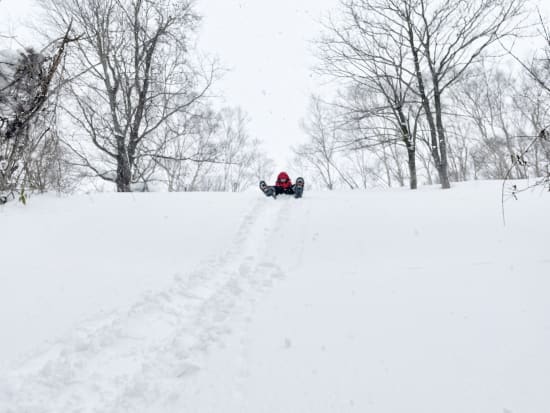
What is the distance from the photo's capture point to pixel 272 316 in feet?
10.1

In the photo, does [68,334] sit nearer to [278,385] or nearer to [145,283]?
[145,283]

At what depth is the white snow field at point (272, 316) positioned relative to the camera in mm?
2010

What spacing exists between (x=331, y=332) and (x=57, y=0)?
16.2m

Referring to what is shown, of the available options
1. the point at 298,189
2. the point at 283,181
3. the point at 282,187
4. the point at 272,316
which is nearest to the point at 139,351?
the point at 272,316

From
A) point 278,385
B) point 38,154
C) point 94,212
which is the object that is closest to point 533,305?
point 278,385

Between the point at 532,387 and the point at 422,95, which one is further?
the point at 422,95

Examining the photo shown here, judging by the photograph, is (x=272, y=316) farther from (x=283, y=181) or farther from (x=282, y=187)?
(x=283, y=181)

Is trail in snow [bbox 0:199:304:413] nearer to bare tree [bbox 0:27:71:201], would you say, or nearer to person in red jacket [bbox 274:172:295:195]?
bare tree [bbox 0:27:71:201]

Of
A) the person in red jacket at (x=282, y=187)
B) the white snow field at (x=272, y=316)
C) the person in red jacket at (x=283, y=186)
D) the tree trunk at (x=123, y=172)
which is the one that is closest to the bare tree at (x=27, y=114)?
the white snow field at (x=272, y=316)

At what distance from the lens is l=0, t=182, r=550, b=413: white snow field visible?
2.01 m

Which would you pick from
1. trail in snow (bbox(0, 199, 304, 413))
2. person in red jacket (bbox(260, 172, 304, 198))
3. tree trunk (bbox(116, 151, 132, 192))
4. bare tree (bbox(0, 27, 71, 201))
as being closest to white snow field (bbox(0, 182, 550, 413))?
trail in snow (bbox(0, 199, 304, 413))

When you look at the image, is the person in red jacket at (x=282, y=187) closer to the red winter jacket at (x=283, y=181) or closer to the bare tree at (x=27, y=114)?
the red winter jacket at (x=283, y=181)

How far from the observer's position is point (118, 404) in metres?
1.95

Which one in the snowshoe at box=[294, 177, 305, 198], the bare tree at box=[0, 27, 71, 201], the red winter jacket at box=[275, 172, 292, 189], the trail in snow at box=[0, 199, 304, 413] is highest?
the bare tree at box=[0, 27, 71, 201]
